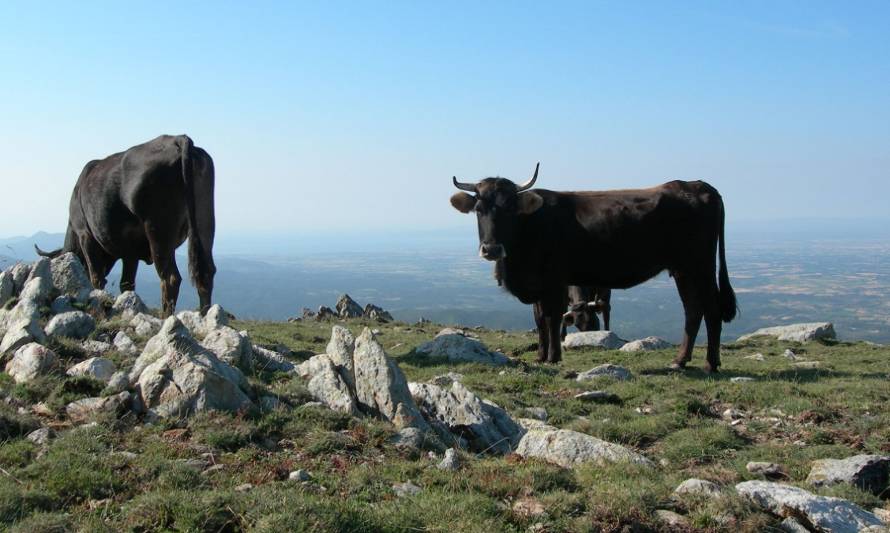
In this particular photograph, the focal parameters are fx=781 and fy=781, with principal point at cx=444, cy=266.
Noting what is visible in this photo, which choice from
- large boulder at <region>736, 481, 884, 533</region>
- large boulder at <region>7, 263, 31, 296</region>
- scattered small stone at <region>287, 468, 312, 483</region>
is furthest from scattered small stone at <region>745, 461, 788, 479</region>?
large boulder at <region>7, 263, 31, 296</region>

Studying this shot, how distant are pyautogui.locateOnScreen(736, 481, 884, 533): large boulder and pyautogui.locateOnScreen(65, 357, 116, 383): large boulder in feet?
22.6

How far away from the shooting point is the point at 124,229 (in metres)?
16.7

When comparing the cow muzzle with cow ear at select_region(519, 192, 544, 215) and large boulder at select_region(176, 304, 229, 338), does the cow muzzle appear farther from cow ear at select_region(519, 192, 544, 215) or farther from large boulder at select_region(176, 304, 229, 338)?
large boulder at select_region(176, 304, 229, 338)

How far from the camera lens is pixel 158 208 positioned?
1559cm

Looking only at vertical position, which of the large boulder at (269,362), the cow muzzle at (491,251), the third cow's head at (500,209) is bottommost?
the large boulder at (269,362)

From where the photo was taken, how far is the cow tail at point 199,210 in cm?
1473

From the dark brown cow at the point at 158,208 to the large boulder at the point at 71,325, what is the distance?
291cm

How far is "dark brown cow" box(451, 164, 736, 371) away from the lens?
14641 mm

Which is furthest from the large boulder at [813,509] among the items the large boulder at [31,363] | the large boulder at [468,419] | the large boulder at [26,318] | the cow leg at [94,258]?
the cow leg at [94,258]

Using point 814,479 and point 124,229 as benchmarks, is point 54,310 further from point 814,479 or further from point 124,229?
point 814,479

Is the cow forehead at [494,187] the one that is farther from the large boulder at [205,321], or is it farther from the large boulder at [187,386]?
the large boulder at [187,386]

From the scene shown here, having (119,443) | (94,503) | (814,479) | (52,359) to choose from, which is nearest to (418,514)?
(94,503)

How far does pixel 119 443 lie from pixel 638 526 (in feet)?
15.3

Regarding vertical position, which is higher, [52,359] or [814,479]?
[52,359]
